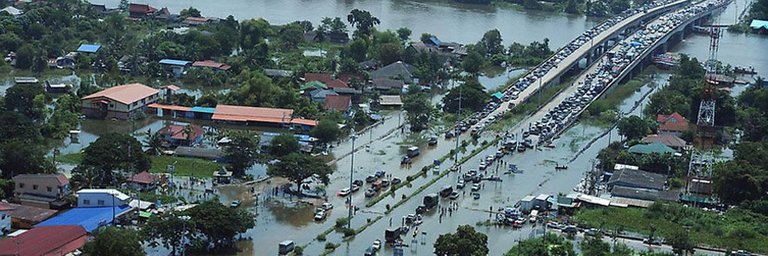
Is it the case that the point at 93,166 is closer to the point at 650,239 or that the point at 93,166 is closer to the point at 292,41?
the point at 650,239

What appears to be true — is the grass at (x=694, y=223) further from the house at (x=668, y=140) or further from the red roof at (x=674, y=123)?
the red roof at (x=674, y=123)

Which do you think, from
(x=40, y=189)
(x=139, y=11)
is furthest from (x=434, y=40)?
(x=40, y=189)

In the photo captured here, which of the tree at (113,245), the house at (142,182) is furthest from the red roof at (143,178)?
the tree at (113,245)

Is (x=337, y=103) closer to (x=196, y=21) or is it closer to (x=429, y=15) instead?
(x=196, y=21)

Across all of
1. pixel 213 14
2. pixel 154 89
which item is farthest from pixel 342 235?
pixel 213 14

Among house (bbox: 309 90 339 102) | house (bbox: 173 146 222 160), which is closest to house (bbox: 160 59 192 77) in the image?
house (bbox: 309 90 339 102)

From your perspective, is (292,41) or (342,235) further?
(292,41)

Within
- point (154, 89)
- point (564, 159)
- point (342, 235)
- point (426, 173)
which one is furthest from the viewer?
point (154, 89)
